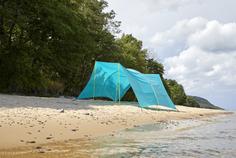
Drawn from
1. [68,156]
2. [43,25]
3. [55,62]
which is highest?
[43,25]

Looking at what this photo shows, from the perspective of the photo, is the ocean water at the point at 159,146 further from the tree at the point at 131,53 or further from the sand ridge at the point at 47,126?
the tree at the point at 131,53

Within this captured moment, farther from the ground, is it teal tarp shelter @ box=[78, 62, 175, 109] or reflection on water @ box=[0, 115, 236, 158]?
teal tarp shelter @ box=[78, 62, 175, 109]

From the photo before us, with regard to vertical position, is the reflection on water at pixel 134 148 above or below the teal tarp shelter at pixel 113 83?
below

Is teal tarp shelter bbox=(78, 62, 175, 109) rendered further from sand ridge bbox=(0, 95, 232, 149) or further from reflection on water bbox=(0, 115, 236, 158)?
reflection on water bbox=(0, 115, 236, 158)

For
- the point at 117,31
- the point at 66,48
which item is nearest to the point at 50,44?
the point at 66,48

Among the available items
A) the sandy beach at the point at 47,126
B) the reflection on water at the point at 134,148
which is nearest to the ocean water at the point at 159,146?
the reflection on water at the point at 134,148

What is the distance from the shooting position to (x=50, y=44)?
1443 inches

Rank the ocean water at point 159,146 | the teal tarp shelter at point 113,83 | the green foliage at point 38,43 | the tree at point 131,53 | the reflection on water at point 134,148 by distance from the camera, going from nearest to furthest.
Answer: the reflection on water at point 134,148
the ocean water at point 159,146
the teal tarp shelter at point 113,83
the green foliage at point 38,43
the tree at point 131,53

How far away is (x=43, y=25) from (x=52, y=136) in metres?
23.0

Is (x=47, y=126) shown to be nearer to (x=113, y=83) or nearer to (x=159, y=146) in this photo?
(x=159, y=146)

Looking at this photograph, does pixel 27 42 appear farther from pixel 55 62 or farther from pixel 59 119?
pixel 59 119

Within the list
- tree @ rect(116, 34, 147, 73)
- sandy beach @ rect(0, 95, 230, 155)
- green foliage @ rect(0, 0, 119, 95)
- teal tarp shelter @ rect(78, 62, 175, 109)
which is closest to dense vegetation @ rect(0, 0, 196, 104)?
green foliage @ rect(0, 0, 119, 95)

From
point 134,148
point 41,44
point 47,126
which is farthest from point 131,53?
point 134,148

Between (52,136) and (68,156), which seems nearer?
(68,156)
